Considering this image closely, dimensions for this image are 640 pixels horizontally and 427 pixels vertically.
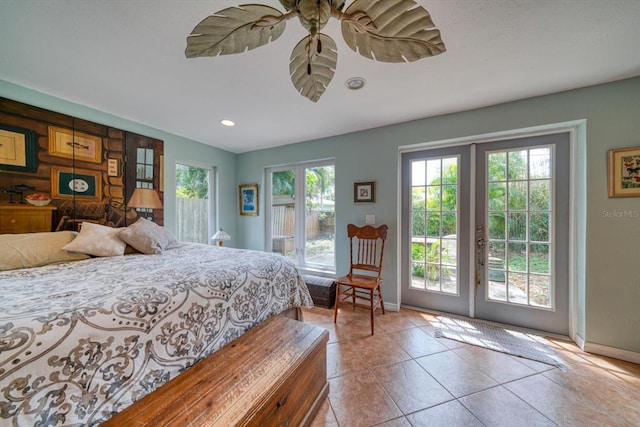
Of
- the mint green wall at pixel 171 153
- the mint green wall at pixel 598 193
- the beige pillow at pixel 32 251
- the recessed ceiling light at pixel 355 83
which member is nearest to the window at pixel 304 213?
the mint green wall at pixel 171 153

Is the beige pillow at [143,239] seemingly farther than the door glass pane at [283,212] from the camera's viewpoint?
No

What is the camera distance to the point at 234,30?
895 mm

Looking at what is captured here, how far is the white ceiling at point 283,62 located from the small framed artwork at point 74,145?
0.33m

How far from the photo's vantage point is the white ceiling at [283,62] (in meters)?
1.28

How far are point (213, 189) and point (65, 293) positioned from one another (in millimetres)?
2950

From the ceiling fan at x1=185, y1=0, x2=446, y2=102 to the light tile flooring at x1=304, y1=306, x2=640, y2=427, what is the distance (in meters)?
1.95

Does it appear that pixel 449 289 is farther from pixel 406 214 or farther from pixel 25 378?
pixel 25 378

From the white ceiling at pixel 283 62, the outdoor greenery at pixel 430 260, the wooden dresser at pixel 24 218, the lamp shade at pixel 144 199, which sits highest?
the white ceiling at pixel 283 62

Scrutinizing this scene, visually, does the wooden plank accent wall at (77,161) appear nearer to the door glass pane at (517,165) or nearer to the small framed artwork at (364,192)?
the small framed artwork at (364,192)

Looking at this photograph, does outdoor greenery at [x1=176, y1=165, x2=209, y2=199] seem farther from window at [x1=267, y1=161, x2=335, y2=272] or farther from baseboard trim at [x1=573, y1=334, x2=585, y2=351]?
baseboard trim at [x1=573, y1=334, x2=585, y2=351]

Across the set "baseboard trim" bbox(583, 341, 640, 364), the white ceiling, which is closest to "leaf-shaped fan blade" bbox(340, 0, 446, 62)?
the white ceiling

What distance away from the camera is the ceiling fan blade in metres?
0.99

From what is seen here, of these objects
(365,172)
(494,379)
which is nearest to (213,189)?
(365,172)

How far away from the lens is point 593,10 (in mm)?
1257
